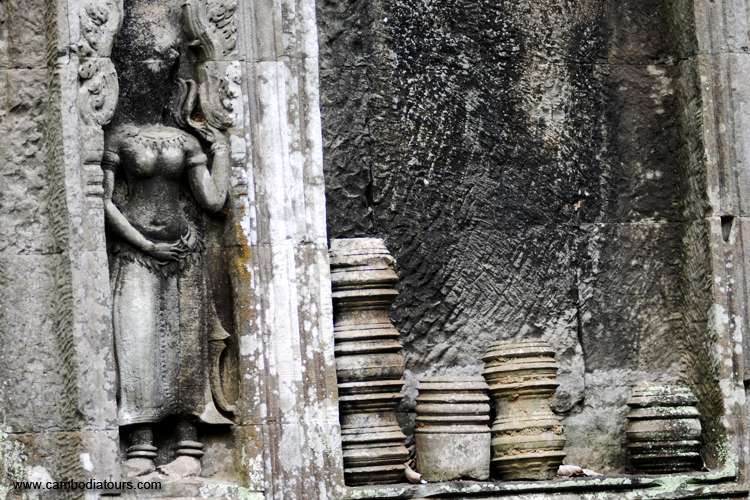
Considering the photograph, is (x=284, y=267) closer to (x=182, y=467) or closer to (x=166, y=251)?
(x=166, y=251)

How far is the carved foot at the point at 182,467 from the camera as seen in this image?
891 cm

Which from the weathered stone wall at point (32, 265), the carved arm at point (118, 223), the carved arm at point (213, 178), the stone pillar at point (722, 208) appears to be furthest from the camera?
the stone pillar at point (722, 208)

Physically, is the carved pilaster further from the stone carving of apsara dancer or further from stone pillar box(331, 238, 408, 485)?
stone pillar box(331, 238, 408, 485)

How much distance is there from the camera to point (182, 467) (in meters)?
8.95

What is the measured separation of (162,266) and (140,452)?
0.82m

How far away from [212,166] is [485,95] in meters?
1.69

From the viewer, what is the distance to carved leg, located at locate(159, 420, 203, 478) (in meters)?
8.93

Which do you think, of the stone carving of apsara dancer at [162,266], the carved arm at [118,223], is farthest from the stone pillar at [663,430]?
the carved arm at [118,223]

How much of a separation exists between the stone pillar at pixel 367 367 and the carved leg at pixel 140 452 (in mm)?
879

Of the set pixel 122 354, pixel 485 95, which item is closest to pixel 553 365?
pixel 485 95

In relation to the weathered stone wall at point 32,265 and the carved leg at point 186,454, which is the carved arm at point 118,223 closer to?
the weathered stone wall at point 32,265

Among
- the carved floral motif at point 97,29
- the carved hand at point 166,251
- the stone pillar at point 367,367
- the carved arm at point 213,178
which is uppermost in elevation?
the carved floral motif at point 97,29

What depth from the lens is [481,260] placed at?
1017 cm

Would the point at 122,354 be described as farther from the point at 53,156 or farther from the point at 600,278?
the point at 600,278
